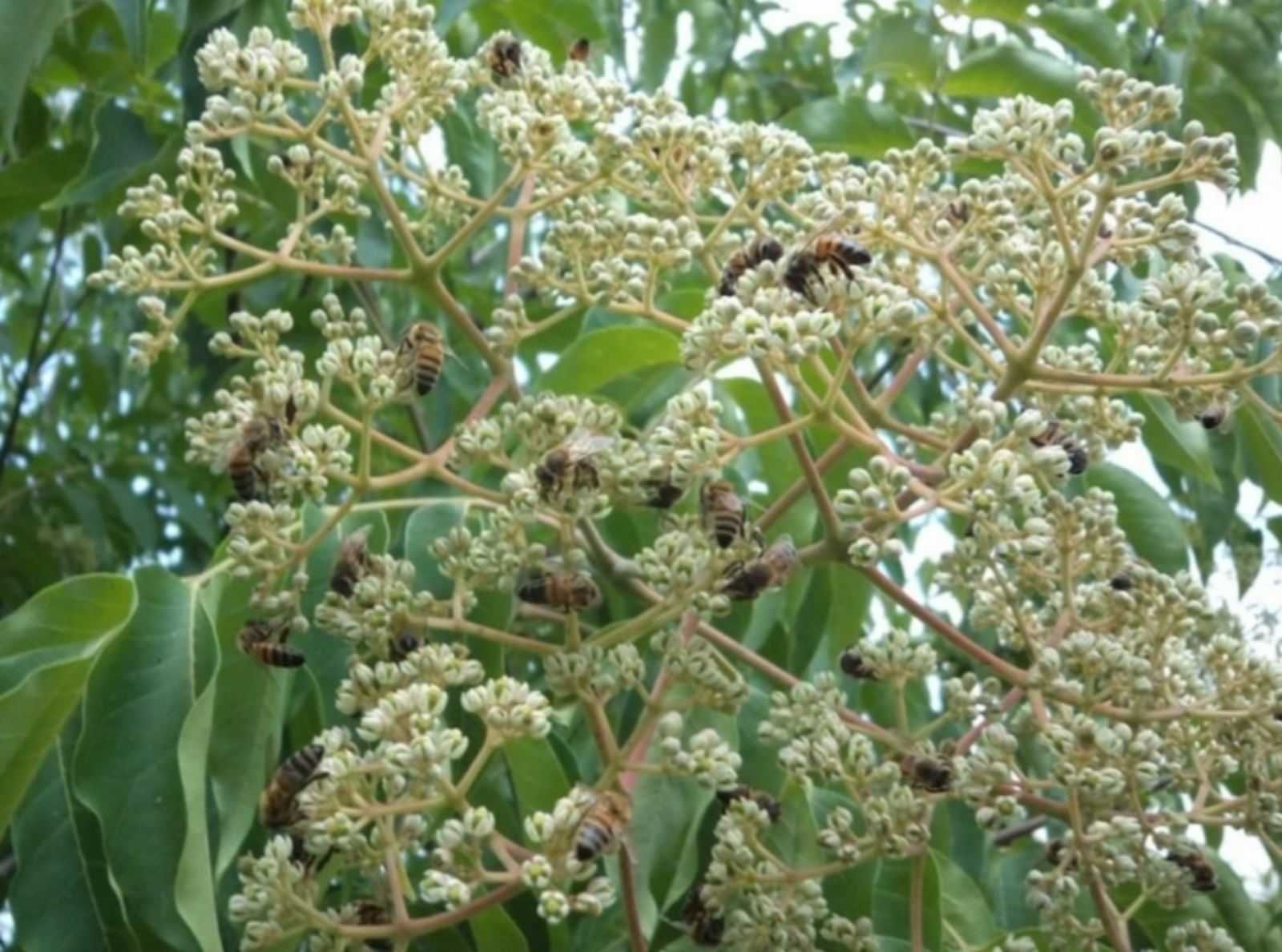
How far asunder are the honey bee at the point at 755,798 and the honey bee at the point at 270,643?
0.57m

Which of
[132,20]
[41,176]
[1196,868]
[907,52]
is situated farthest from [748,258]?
[41,176]

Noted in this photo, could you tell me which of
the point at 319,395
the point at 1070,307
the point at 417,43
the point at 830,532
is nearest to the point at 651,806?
the point at 830,532

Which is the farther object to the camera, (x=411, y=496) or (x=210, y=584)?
(x=411, y=496)

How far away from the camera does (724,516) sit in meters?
2.00

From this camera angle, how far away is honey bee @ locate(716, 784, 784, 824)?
215cm

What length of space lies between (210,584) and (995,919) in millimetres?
1430

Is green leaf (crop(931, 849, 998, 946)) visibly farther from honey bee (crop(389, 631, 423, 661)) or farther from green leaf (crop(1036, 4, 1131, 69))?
green leaf (crop(1036, 4, 1131, 69))

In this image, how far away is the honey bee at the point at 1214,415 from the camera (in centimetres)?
213

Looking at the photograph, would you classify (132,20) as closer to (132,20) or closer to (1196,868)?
(132,20)

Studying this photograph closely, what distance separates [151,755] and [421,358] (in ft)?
1.97

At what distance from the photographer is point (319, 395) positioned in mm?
2164

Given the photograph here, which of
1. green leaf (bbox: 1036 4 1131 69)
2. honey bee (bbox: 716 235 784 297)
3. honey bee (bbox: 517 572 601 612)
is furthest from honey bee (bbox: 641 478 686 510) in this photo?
green leaf (bbox: 1036 4 1131 69)

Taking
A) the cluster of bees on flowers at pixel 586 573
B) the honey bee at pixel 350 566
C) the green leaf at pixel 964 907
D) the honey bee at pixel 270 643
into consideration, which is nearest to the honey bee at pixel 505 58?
the cluster of bees on flowers at pixel 586 573

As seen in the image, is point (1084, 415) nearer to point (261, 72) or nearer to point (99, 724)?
point (261, 72)
